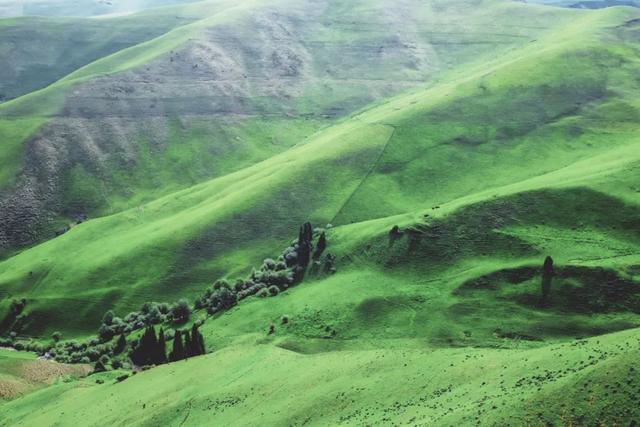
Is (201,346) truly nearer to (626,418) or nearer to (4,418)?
(4,418)

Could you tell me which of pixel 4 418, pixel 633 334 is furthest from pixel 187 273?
pixel 633 334

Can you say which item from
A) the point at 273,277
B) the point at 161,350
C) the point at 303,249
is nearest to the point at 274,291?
the point at 273,277

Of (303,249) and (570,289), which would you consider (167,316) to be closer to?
(303,249)

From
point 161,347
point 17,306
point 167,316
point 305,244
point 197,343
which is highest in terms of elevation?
point 305,244

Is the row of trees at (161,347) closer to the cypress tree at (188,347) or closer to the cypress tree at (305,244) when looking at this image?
the cypress tree at (188,347)

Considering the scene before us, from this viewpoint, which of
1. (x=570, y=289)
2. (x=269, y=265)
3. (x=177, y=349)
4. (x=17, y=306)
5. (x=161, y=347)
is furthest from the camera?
(x=17, y=306)
